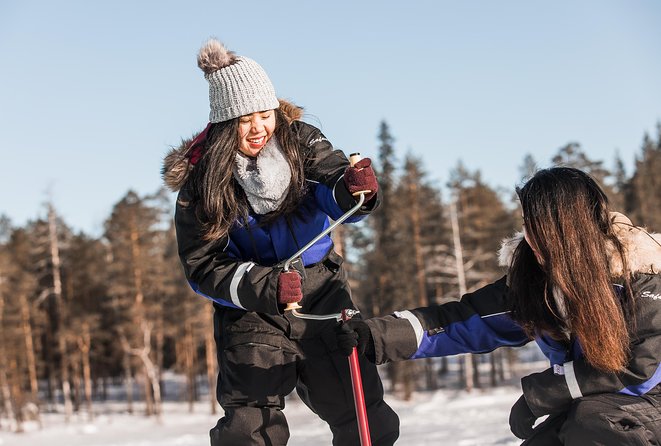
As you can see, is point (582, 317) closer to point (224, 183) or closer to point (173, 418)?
point (224, 183)

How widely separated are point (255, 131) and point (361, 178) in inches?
28.8

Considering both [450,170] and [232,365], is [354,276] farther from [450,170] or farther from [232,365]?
[232,365]

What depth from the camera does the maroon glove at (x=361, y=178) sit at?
9.97ft

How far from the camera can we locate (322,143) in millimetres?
3605

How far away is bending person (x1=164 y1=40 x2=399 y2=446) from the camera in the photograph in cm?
336

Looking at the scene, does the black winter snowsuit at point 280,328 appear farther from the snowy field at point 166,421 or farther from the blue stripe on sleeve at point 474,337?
the snowy field at point 166,421

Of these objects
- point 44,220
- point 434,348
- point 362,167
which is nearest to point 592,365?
point 434,348

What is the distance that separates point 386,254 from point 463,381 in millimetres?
10341

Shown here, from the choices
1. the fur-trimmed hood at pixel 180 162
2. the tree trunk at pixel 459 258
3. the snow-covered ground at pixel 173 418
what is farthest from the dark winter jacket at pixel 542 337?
the tree trunk at pixel 459 258

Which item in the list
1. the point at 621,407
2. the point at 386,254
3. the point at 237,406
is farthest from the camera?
the point at 386,254

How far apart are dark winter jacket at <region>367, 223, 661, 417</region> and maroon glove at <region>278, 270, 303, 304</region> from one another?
0.38 metres

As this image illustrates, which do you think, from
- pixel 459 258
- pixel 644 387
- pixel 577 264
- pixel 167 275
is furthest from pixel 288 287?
pixel 167 275

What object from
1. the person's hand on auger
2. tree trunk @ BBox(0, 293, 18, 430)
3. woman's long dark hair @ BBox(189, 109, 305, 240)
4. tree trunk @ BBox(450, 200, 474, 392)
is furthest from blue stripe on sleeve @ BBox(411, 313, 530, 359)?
tree trunk @ BBox(0, 293, 18, 430)

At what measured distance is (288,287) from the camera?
10.1 feet
